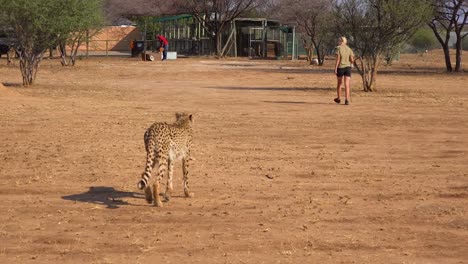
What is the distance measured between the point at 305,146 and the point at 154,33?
72.0m

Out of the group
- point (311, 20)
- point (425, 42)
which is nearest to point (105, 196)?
point (311, 20)

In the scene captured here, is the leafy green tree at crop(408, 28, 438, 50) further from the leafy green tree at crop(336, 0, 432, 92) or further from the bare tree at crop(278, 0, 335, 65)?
the leafy green tree at crop(336, 0, 432, 92)

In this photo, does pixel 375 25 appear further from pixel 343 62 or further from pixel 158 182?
pixel 158 182

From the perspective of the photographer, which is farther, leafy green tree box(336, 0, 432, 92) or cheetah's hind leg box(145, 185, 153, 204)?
leafy green tree box(336, 0, 432, 92)

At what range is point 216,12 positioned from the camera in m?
72.0

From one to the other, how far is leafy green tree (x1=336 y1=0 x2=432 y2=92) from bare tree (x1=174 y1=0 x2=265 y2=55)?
4198cm

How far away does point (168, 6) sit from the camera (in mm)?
78625

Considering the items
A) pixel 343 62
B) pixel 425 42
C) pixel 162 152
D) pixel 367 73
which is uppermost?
pixel 425 42

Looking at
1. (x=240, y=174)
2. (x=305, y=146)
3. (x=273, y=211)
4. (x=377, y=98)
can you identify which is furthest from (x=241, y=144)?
(x=377, y=98)

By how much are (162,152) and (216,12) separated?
206ft

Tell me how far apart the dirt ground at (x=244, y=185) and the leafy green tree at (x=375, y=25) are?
673 cm

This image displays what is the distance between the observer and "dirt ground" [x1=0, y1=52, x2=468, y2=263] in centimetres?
821

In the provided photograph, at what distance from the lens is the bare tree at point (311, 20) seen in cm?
6038

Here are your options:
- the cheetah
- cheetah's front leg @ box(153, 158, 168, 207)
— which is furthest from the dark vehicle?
cheetah's front leg @ box(153, 158, 168, 207)
